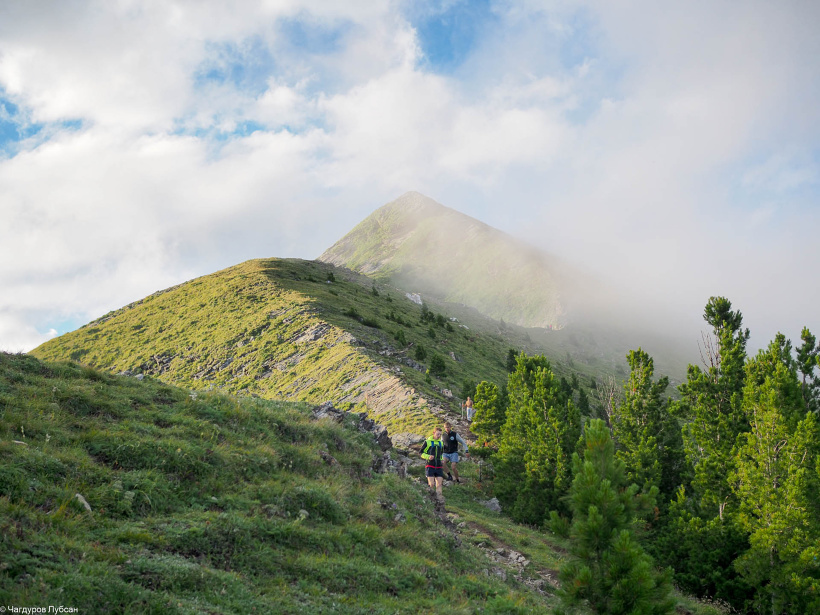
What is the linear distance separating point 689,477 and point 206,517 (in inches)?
872

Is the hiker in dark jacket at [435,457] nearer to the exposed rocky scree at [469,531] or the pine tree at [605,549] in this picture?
the exposed rocky scree at [469,531]

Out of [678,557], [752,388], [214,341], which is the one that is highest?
[214,341]

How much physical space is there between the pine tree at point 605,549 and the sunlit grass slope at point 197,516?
5.98ft

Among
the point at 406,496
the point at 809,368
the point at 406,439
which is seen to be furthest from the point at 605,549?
the point at 809,368

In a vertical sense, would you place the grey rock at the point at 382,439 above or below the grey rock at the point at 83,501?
below

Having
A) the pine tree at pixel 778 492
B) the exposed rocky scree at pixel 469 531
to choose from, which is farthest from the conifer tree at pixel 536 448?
the pine tree at pixel 778 492

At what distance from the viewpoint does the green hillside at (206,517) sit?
261 inches

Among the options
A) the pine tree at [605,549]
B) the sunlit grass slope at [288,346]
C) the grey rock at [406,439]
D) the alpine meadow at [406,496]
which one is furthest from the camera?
the sunlit grass slope at [288,346]

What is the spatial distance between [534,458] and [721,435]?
872cm

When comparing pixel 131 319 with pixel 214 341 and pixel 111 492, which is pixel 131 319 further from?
pixel 111 492

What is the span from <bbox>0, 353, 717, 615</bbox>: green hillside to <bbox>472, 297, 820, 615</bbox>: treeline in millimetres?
2798

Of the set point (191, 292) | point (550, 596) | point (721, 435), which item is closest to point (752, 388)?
point (721, 435)

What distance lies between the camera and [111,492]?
8.61 meters

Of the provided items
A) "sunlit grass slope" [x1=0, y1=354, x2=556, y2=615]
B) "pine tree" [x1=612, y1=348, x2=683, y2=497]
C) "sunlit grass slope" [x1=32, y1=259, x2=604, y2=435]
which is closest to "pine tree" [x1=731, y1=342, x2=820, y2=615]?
"pine tree" [x1=612, y1=348, x2=683, y2=497]
